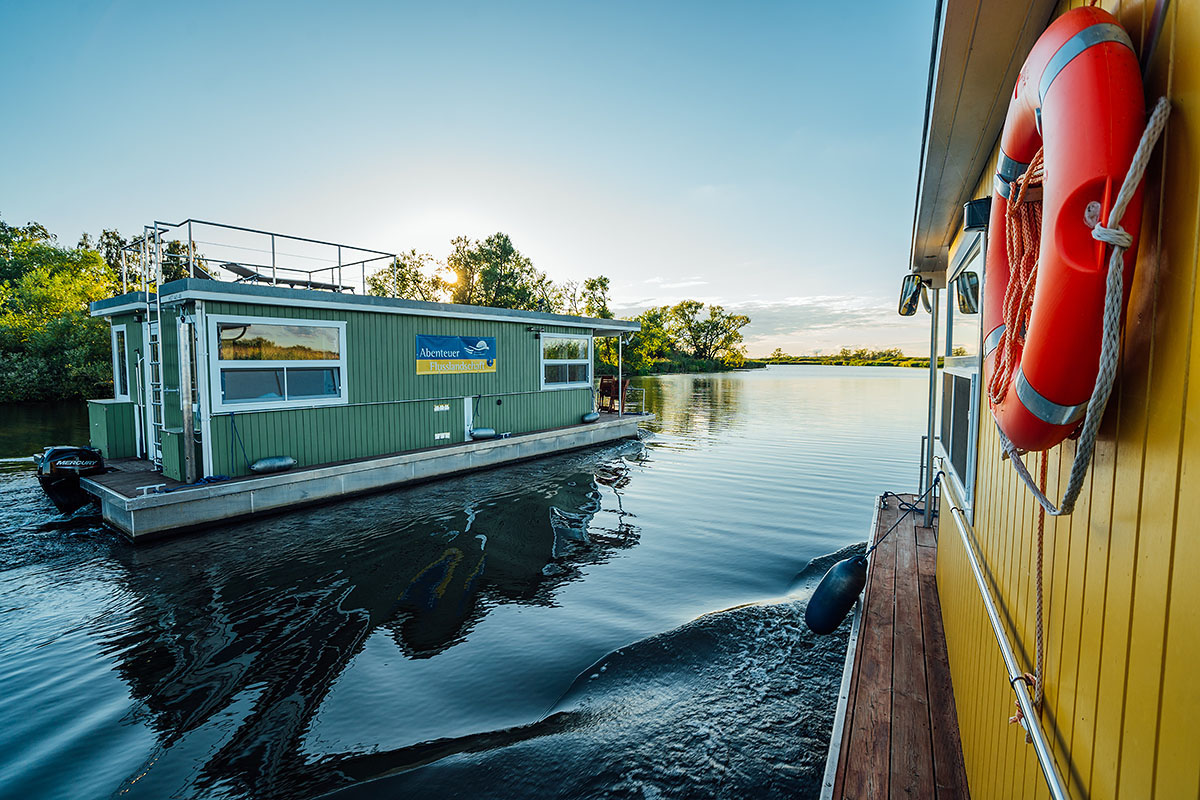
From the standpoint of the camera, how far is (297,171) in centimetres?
1712

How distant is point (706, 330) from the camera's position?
7912 cm

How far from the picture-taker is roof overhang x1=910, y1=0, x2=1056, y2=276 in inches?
69.4

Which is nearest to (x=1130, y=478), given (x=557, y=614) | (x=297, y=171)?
(x=557, y=614)

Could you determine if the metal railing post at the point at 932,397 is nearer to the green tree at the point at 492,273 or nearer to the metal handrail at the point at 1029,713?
the metal handrail at the point at 1029,713

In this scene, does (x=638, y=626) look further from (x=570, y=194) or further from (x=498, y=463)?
(x=570, y=194)

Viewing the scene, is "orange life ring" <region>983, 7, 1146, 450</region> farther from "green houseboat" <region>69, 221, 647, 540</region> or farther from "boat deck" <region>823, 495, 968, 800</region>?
"green houseboat" <region>69, 221, 647, 540</region>

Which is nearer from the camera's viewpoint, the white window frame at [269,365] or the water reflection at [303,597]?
Answer: the water reflection at [303,597]

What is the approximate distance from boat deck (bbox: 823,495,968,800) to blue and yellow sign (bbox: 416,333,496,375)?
851 cm

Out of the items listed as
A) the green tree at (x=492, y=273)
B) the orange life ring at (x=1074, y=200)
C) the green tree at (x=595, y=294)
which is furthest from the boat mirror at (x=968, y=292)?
the green tree at (x=595, y=294)

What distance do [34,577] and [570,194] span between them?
831 inches

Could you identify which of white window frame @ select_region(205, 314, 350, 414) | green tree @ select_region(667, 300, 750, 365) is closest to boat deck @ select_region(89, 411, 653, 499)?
white window frame @ select_region(205, 314, 350, 414)

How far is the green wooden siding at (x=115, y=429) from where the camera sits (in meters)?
9.66

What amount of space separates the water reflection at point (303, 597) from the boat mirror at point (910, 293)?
4.42 meters

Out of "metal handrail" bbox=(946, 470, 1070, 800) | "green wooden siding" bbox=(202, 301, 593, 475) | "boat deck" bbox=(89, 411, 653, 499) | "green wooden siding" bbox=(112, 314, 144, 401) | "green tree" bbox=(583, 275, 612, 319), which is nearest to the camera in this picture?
"metal handrail" bbox=(946, 470, 1070, 800)
